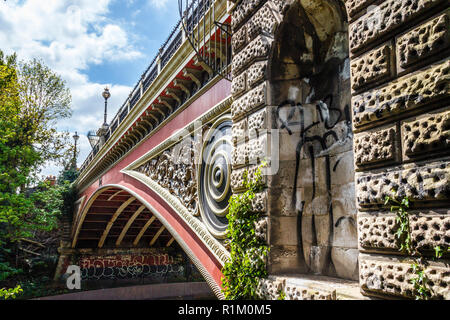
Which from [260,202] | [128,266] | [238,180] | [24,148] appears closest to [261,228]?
[260,202]

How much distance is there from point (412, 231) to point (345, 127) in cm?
167

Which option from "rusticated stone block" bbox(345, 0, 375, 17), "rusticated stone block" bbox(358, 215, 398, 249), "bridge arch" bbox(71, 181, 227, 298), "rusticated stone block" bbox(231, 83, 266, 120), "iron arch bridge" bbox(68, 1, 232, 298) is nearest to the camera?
"rusticated stone block" bbox(358, 215, 398, 249)

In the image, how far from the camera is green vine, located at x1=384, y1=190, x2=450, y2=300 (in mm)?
2045

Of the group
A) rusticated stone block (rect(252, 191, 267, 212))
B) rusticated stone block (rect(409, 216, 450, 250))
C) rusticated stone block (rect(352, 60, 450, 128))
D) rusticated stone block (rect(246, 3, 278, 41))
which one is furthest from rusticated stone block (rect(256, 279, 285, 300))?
rusticated stone block (rect(246, 3, 278, 41))

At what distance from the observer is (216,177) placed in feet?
17.6

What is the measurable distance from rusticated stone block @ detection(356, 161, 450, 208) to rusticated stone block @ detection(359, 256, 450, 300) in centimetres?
38

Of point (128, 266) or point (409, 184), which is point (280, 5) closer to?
point (409, 184)

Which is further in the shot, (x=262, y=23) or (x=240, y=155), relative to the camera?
(x=240, y=155)

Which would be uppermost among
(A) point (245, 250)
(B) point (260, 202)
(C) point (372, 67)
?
(C) point (372, 67)

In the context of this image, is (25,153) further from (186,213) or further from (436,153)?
(436,153)

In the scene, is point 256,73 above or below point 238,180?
above

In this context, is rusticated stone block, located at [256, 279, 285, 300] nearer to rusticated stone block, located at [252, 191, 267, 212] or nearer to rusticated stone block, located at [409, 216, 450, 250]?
rusticated stone block, located at [252, 191, 267, 212]

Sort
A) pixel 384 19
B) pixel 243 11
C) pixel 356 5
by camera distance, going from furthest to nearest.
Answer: pixel 243 11 < pixel 356 5 < pixel 384 19

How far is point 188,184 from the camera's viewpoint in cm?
677
